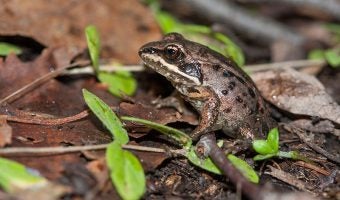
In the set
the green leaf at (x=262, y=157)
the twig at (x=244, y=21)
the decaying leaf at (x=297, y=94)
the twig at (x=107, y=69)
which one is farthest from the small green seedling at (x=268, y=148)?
the twig at (x=244, y=21)

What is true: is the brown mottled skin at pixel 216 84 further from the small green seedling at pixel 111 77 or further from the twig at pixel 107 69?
the twig at pixel 107 69

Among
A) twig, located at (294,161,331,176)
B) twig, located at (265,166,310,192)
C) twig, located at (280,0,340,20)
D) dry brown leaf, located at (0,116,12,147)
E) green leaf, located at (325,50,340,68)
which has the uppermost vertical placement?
twig, located at (280,0,340,20)

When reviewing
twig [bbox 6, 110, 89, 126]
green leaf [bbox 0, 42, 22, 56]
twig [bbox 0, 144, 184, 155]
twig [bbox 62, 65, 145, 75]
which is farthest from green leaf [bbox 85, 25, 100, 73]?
twig [bbox 0, 144, 184, 155]

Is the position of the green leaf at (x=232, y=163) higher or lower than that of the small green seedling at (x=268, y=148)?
lower

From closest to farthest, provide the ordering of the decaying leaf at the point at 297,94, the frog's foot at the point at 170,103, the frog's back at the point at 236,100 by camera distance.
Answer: the frog's back at the point at 236,100, the decaying leaf at the point at 297,94, the frog's foot at the point at 170,103

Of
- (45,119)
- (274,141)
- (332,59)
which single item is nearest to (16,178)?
(45,119)

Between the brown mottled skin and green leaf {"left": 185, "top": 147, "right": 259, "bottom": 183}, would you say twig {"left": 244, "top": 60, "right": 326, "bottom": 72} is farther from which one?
green leaf {"left": 185, "top": 147, "right": 259, "bottom": 183}
